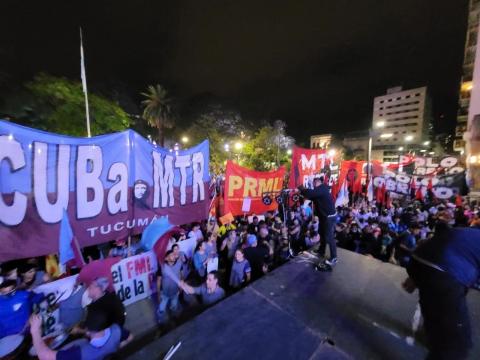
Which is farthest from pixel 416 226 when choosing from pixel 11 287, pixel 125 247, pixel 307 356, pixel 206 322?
pixel 11 287

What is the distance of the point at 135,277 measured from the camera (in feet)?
13.8

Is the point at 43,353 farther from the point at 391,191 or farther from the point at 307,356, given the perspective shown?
the point at 391,191

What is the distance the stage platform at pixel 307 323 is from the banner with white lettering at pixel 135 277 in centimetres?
189

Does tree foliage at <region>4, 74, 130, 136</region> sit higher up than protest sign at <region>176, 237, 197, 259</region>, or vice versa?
tree foliage at <region>4, 74, 130, 136</region>

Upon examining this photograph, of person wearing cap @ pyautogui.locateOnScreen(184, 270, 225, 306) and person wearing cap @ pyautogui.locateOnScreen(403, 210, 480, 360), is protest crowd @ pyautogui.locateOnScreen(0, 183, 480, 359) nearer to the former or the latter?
person wearing cap @ pyautogui.locateOnScreen(184, 270, 225, 306)

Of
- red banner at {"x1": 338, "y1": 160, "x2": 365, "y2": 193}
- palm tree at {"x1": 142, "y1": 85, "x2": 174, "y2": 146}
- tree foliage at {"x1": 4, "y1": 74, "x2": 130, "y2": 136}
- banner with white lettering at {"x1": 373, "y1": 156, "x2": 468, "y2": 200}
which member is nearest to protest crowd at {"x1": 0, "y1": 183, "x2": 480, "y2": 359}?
red banner at {"x1": 338, "y1": 160, "x2": 365, "y2": 193}

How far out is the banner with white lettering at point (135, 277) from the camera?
157 inches

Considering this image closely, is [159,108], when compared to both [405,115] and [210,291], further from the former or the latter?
[405,115]

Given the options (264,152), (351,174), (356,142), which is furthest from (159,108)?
(356,142)

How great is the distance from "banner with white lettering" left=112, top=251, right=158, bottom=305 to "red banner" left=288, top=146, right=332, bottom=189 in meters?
5.06

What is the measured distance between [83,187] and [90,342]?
2.15m

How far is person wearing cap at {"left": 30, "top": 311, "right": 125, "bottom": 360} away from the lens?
225cm

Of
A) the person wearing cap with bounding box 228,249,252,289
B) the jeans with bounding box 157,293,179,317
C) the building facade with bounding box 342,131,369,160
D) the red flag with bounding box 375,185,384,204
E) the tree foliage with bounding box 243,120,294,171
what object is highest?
the building facade with bounding box 342,131,369,160

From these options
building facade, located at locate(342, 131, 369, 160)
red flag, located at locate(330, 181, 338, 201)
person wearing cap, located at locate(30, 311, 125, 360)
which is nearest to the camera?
person wearing cap, located at locate(30, 311, 125, 360)
